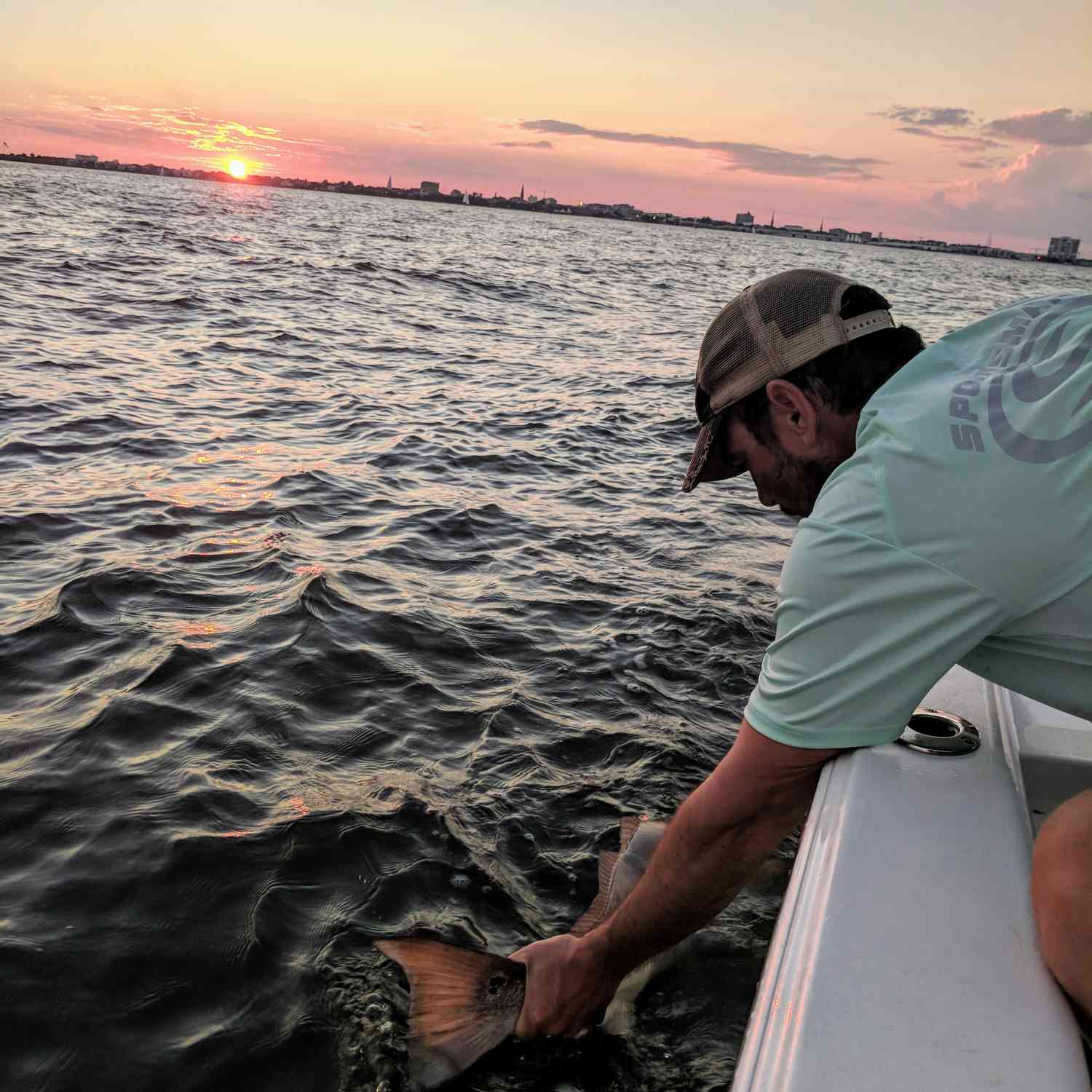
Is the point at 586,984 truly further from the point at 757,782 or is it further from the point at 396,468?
the point at 396,468

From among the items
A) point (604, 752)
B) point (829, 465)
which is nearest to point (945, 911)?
point (829, 465)

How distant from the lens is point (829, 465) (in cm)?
205

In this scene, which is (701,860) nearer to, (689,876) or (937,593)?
(689,876)

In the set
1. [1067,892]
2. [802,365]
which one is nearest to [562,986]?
[1067,892]

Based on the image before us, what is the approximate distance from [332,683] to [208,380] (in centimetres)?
660

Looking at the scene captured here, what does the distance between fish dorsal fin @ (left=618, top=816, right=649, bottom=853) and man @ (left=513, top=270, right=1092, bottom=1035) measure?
3.52ft

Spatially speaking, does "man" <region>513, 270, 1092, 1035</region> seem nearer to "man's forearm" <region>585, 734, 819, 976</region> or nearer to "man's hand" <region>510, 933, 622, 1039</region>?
"man's forearm" <region>585, 734, 819, 976</region>

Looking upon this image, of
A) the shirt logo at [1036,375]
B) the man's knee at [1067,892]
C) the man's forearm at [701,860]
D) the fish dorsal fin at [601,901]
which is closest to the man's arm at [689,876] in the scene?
the man's forearm at [701,860]

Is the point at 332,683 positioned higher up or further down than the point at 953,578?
further down

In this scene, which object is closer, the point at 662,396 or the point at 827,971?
the point at 827,971

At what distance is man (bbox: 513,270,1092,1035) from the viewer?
1.36 m

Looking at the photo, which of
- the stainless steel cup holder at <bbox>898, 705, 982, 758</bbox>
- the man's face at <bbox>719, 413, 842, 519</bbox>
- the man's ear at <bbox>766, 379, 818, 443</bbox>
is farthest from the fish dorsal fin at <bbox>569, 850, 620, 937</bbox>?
the man's ear at <bbox>766, 379, 818, 443</bbox>

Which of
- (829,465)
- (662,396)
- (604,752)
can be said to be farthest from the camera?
(662,396)

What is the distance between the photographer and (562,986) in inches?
86.0
